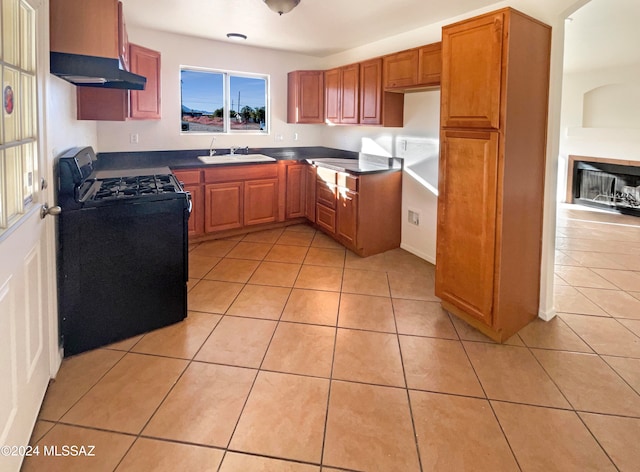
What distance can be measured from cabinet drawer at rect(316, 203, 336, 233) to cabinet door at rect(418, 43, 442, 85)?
1706 millimetres

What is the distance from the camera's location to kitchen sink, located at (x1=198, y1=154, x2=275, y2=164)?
4.48 m

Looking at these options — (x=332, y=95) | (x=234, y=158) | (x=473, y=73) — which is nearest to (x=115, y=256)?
(x=473, y=73)

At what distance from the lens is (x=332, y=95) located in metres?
4.77

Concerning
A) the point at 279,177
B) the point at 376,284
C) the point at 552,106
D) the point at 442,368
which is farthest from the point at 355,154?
the point at 442,368

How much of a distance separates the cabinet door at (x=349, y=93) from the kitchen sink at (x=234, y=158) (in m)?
1.04

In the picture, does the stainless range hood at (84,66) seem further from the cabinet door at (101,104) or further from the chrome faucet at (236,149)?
the chrome faucet at (236,149)

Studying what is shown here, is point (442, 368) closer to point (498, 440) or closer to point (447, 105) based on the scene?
point (498, 440)

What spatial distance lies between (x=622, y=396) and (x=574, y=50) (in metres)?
4.65

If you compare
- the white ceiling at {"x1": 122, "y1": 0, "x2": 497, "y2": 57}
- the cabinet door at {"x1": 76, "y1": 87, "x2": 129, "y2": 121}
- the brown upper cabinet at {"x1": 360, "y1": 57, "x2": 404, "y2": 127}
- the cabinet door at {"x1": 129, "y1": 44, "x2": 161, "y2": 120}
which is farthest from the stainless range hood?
the brown upper cabinet at {"x1": 360, "y1": 57, "x2": 404, "y2": 127}

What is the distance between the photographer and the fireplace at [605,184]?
6.14 metres

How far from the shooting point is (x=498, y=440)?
169cm

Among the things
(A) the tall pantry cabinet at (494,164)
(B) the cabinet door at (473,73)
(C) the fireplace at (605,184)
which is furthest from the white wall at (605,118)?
(B) the cabinet door at (473,73)

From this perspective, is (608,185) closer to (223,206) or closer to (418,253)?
(418,253)

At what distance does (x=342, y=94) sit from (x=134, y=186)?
2774 millimetres
